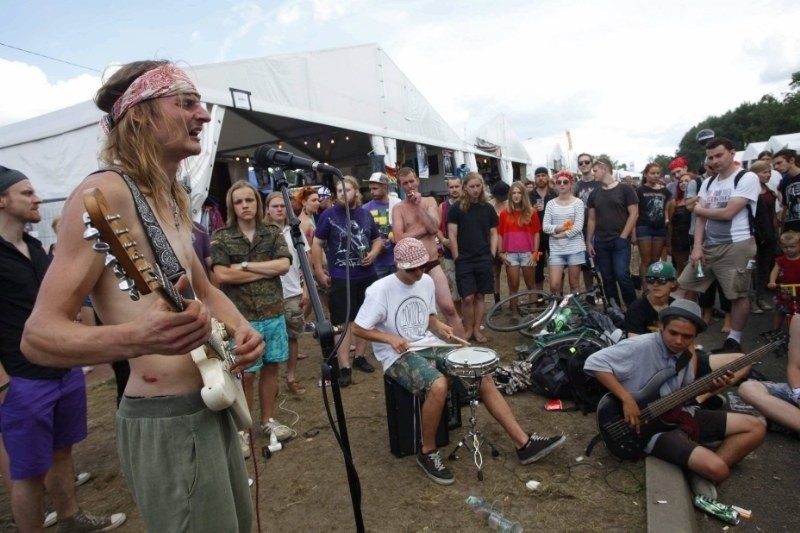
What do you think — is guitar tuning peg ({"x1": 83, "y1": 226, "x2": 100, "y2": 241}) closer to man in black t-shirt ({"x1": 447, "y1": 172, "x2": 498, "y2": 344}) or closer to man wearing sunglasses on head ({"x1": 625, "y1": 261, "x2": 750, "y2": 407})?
man wearing sunglasses on head ({"x1": 625, "y1": 261, "x2": 750, "y2": 407})

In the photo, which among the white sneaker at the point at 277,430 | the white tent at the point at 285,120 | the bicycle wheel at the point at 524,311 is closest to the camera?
the white sneaker at the point at 277,430

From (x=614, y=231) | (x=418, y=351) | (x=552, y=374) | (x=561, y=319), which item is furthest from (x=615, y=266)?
(x=418, y=351)

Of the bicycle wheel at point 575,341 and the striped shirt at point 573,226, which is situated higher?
the striped shirt at point 573,226

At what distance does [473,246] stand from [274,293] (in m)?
2.82

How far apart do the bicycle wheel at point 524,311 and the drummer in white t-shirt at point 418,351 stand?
2.41 meters

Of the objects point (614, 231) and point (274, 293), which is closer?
point (274, 293)

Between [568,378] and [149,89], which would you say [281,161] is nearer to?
[149,89]

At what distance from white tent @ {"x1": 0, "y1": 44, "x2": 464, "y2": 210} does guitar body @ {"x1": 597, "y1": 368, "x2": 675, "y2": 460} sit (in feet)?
12.5

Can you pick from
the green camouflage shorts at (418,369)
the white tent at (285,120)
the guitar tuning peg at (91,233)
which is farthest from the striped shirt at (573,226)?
the guitar tuning peg at (91,233)

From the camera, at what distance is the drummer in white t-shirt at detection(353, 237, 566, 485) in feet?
10.5

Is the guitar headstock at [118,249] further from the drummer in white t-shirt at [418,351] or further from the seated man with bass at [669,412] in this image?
the seated man with bass at [669,412]

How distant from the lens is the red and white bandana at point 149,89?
4.66 feet

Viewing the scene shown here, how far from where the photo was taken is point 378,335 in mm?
3387

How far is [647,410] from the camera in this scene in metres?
3.08
